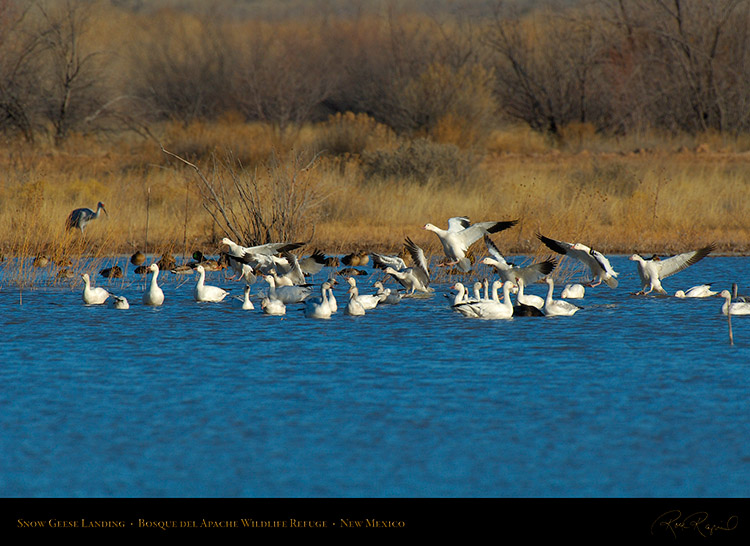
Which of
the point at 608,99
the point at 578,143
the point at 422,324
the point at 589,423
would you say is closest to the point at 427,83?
the point at 578,143

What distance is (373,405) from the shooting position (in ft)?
22.4

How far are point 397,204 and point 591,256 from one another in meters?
7.77

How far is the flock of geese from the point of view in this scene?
10719 millimetres

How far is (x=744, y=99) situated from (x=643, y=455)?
90.3ft

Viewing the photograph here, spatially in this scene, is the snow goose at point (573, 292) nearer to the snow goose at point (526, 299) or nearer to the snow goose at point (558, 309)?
the snow goose at point (526, 299)

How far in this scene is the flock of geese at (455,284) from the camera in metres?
10.7

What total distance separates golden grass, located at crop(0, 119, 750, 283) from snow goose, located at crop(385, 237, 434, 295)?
3121 mm

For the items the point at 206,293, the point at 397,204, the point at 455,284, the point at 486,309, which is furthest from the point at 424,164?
the point at 486,309

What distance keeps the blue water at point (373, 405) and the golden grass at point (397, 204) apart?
4.10 m

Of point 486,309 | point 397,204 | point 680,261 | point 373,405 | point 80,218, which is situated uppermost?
point 373,405

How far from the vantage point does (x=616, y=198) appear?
1928 centimetres

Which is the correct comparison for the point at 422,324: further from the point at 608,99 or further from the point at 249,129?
the point at 608,99

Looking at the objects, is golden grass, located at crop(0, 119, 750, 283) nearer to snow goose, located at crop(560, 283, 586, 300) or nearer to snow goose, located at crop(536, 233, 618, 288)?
snow goose, located at crop(536, 233, 618, 288)

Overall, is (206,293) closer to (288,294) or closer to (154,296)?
(154,296)
